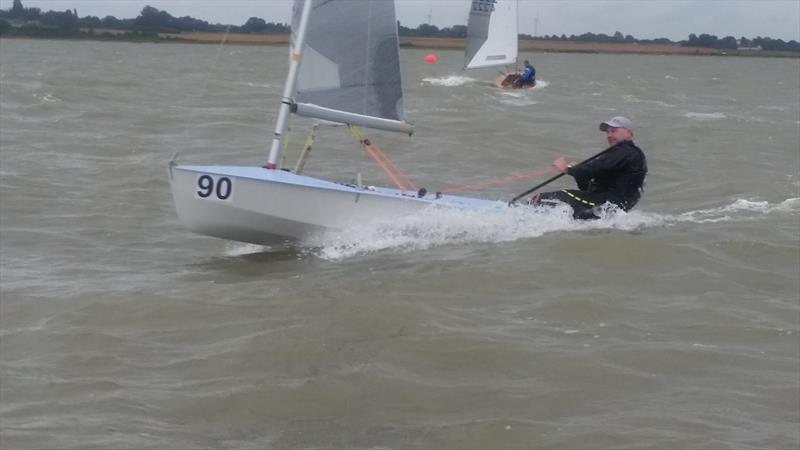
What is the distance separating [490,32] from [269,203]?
23.5 m

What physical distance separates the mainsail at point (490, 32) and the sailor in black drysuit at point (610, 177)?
21875mm

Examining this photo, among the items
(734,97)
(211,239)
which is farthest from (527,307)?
(734,97)

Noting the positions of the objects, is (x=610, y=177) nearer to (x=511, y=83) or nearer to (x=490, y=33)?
(x=490, y=33)

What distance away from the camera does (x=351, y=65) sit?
8922 millimetres

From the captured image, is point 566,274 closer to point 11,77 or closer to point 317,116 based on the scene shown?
point 317,116

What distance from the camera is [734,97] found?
3544 centimetres

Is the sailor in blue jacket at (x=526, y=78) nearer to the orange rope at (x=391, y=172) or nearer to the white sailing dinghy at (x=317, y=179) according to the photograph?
the orange rope at (x=391, y=172)

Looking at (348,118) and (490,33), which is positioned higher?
(490,33)

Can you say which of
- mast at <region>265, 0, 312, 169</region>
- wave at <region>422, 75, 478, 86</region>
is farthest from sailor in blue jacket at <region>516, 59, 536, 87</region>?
mast at <region>265, 0, 312, 169</region>

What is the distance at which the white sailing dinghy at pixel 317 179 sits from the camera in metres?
8.20

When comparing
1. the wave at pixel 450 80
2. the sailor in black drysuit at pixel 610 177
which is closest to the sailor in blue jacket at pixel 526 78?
the wave at pixel 450 80

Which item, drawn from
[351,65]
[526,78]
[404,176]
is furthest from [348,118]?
[526,78]

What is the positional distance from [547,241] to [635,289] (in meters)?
1.35

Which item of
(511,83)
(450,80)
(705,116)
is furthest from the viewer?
(450,80)
